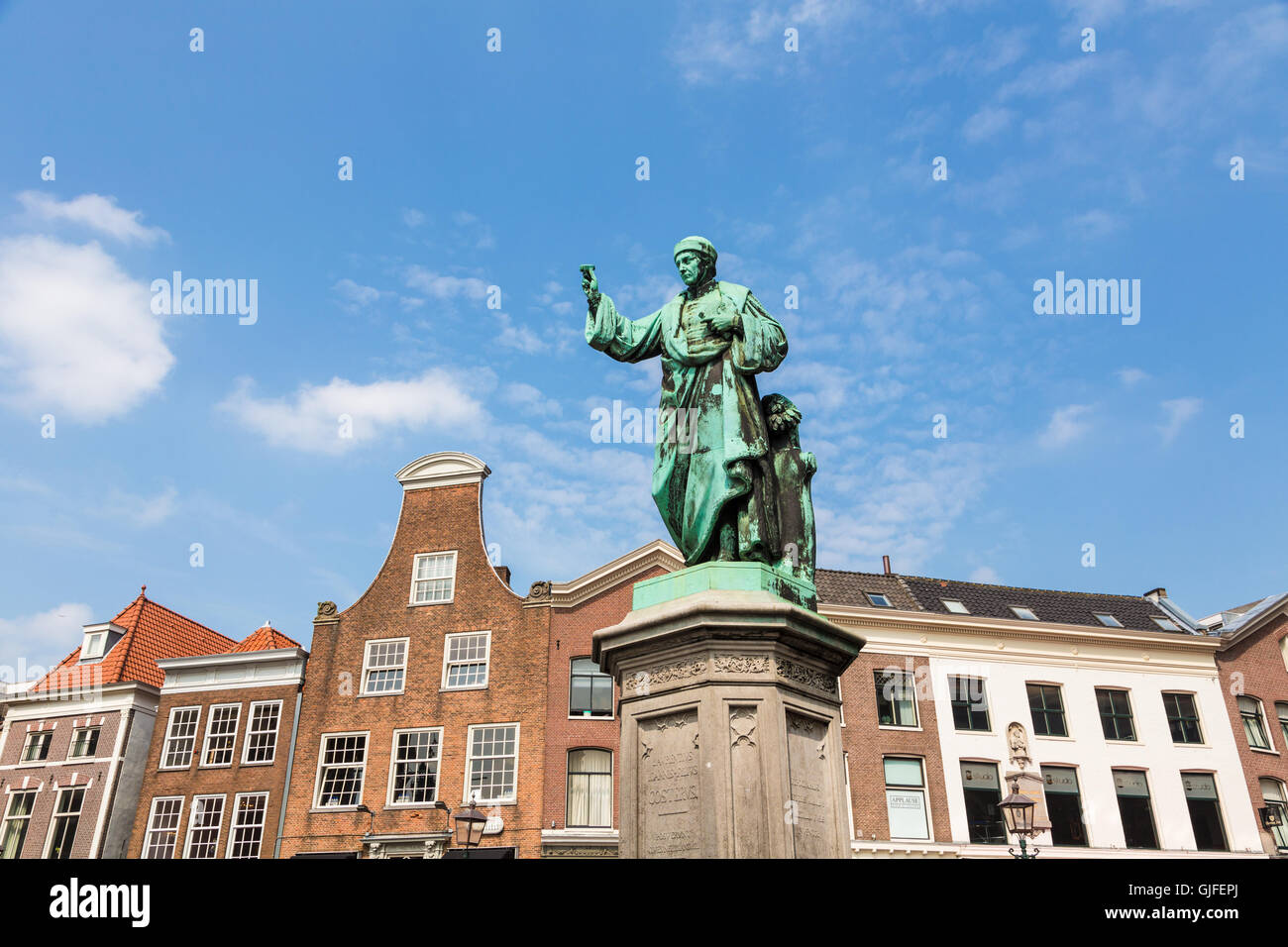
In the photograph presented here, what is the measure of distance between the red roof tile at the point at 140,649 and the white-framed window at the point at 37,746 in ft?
5.32

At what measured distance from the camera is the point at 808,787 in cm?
639

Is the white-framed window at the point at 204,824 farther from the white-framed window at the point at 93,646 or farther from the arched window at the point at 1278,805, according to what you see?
the arched window at the point at 1278,805

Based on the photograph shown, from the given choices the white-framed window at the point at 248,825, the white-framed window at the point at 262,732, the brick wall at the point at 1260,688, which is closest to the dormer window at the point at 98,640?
the white-framed window at the point at 262,732

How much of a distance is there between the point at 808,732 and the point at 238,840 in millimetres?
28348

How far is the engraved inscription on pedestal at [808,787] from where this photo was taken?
6133 mm

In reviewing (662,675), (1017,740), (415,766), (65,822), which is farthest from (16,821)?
(662,675)

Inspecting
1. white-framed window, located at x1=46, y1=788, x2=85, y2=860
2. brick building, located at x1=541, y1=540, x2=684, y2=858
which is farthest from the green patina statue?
white-framed window, located at x1=46, y1=788, x2=85, y2=860

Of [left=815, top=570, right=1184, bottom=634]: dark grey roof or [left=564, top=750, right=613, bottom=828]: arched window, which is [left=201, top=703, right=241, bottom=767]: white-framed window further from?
[left=815, top=570, right=1184, bottom=634]: dark grey roof

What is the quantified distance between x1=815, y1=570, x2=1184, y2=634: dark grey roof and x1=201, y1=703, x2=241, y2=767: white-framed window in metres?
20.3
